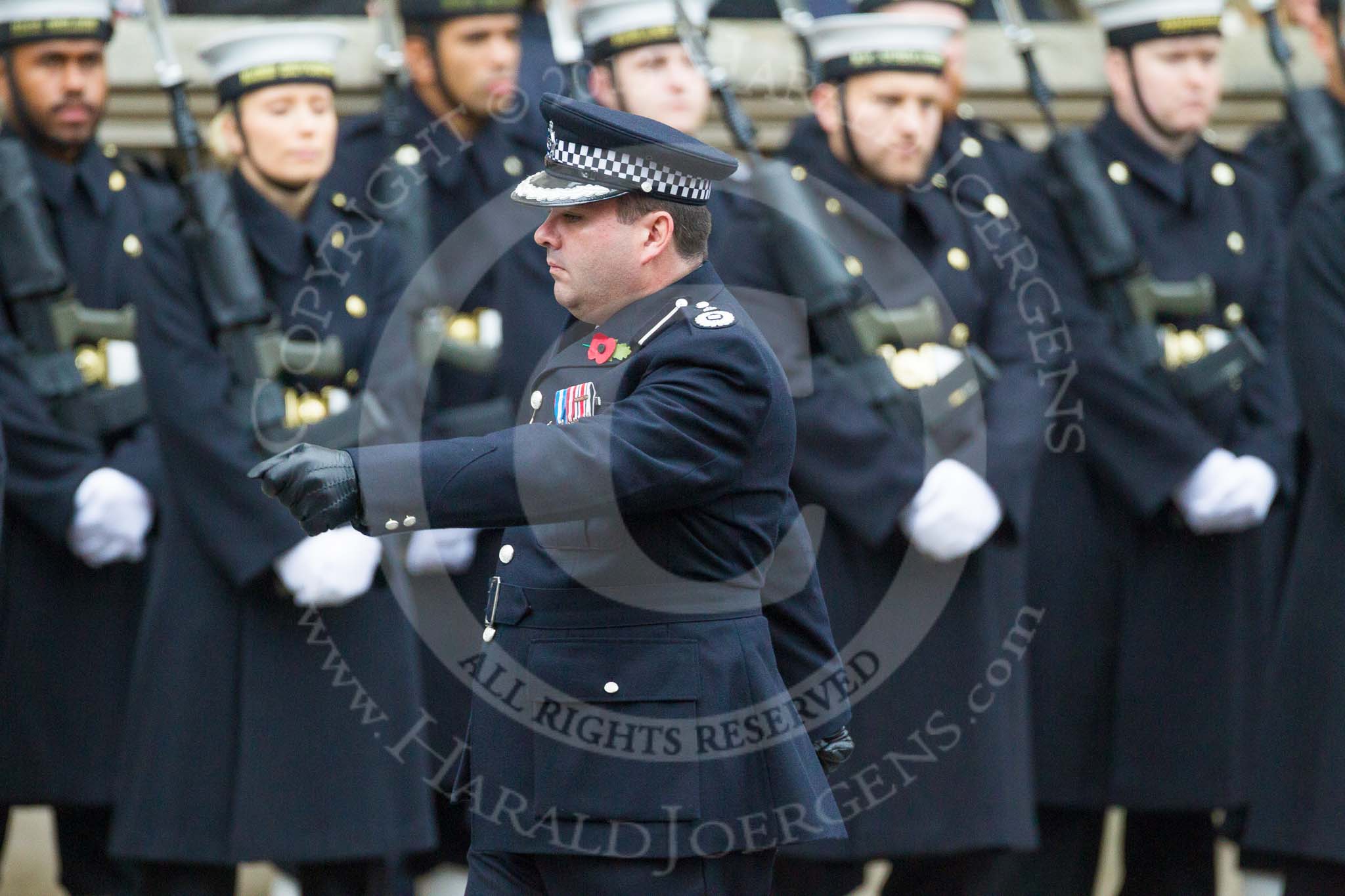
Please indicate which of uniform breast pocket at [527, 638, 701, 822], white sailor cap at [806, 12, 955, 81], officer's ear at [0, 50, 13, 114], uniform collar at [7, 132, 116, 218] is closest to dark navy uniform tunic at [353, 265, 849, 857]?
uniform breast pocket at [527, 638, 701, 822]

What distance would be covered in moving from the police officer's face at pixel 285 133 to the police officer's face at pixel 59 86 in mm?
616

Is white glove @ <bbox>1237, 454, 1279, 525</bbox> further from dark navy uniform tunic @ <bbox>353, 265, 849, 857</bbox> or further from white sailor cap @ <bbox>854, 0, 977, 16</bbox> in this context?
dark navy uniform tunic @ <bbox>353, 265, 849, 857</bbox>

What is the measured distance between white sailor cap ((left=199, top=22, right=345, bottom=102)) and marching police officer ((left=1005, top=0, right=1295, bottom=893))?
1.80 metres

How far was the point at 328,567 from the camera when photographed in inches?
186

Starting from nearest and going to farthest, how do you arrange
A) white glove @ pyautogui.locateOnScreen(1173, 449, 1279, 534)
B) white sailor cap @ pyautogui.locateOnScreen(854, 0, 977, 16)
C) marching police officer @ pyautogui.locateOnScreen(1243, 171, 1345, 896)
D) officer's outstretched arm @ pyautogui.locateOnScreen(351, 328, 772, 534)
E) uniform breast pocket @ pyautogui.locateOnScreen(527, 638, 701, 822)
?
officer's outstretched arm @ pyautogui.locateOnScreen(351, 328, 772, 534)
uniform breast pocket @ pyautogui.locateOnScreen(527, 638, 701, 822)
marching police officer @ pyautogui.locateOnScreen(1243, 171, 1345, 896)
white glove @ pyautogui.locateOnScreen(1173, 449, 1279, 534)
white sailor cap @ pyautogui.locateOnScreen(854, 0, 977, 16)

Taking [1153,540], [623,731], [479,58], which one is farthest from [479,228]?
[623,731]

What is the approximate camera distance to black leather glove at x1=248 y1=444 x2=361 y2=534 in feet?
9.73

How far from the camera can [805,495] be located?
507 cm

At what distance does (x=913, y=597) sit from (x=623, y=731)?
1.93m

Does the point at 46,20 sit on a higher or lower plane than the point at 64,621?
higher

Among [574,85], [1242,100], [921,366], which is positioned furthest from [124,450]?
[1242,100]

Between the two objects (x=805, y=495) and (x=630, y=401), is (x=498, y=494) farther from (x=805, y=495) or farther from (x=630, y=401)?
(x=805, y=495)

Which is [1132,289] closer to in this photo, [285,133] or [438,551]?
[438,551]

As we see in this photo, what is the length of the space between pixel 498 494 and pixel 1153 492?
8.54 feet
